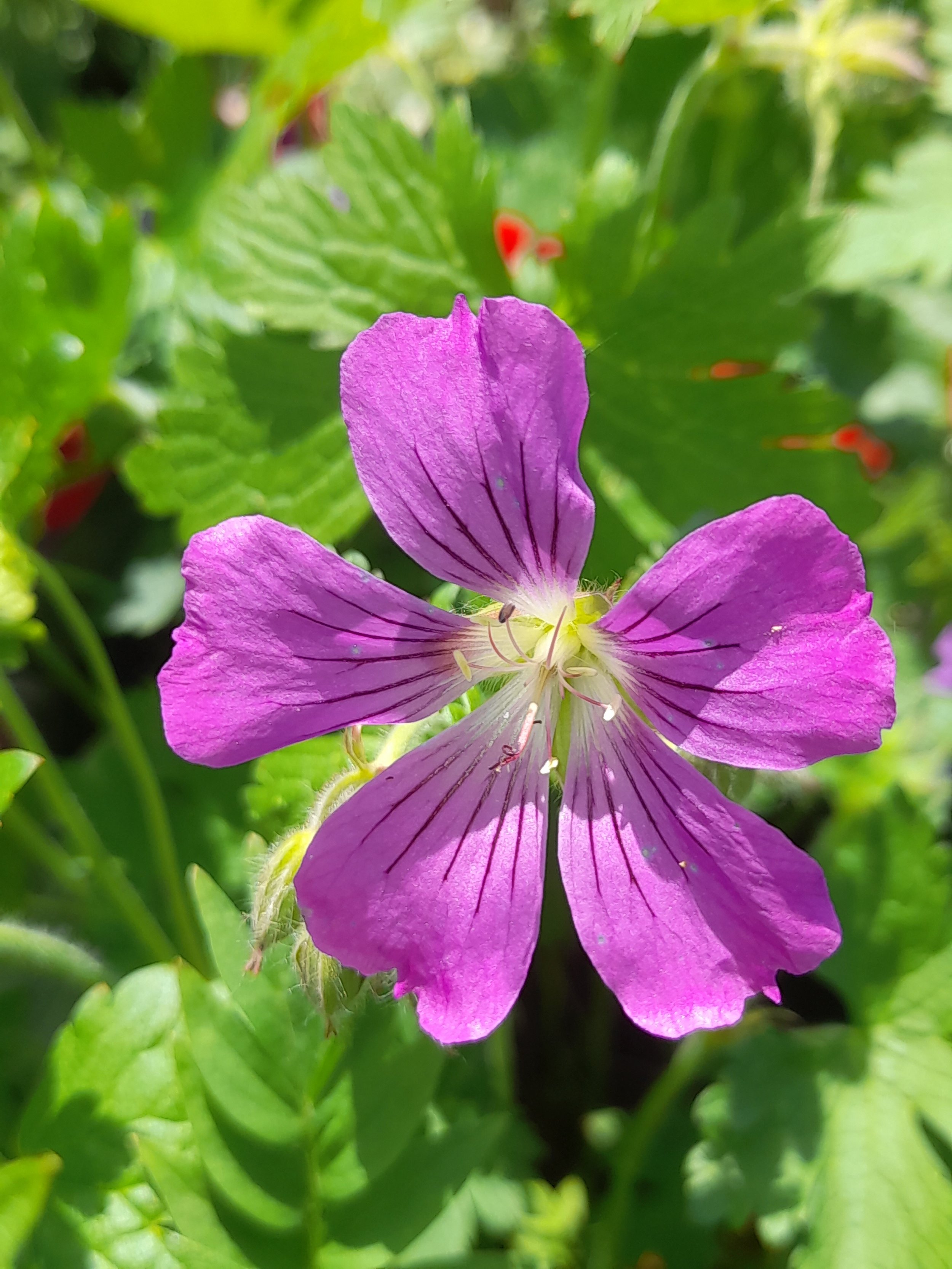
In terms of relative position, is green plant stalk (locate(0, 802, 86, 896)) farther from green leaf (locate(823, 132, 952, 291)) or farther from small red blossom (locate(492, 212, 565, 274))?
green leaf (locate(823, 132, 952, 291))

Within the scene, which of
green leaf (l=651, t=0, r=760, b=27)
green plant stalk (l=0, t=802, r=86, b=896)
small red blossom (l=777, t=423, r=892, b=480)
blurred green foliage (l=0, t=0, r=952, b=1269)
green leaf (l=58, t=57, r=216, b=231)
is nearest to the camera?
blurred green foliage (l=0, t=0, r=952, b=1269)

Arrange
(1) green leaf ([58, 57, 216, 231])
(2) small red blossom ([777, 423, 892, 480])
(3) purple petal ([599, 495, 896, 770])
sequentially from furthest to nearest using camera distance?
(1) green leaf ([58, 57, 216, 231]) → (2) small red blossom ([777, 423, 892, 480]) → (3) purple petal ([599, 495, 896, 770])

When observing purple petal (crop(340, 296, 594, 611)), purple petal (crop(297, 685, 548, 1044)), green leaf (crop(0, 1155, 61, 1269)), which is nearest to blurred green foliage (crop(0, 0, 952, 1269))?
green leaf (crop(0, 1155, 61, 1269))

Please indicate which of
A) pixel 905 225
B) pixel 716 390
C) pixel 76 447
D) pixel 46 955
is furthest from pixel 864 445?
pixel 46 955

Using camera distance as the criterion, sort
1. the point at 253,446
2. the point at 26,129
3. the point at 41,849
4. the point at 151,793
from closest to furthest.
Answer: the point at 253,446 < the point at 151,793 < the point at 41,849 < the point at 26,129

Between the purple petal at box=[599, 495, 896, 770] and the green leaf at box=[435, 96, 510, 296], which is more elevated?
the green leaf at box=[435, 96, 510, 296]

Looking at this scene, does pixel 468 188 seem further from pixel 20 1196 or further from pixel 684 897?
pixel 20 1196
